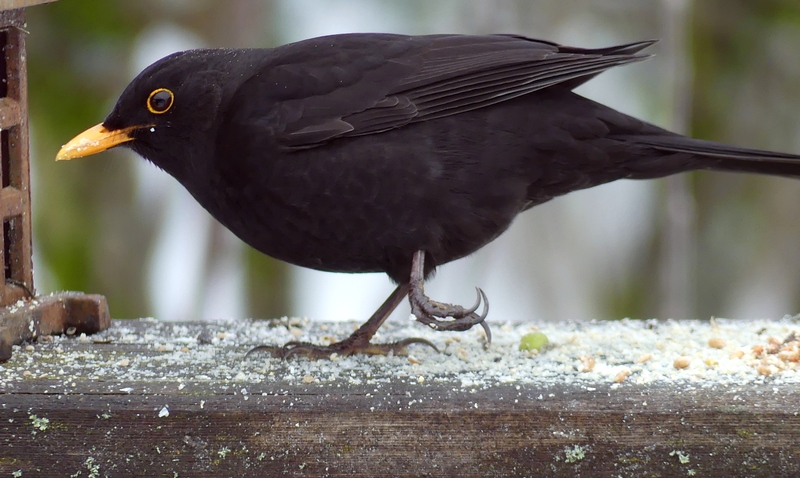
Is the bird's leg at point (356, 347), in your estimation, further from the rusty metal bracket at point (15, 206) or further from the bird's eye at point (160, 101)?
the bird's eye at point (160, 101)

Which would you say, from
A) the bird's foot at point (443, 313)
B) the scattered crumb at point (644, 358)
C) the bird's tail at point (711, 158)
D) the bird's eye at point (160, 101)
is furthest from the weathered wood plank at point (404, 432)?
the bird's eye at point (160, 101)

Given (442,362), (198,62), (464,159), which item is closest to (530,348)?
(442,362)

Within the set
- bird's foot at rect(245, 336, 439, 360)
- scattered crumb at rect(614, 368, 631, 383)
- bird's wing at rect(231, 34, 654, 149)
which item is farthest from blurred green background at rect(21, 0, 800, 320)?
scattered crumb at rect(614, 368, 631, 383)

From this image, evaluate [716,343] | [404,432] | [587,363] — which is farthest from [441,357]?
[716,343]

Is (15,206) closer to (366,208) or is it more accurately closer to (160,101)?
(160,101)

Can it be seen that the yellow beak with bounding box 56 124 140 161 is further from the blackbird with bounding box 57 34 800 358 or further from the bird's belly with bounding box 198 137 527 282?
the bird's belly with bounding box 198 137 527 282

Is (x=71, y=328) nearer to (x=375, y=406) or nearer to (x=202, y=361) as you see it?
(x=202, y=361)
